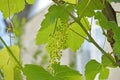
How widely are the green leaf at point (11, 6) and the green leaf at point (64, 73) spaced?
5.3 inches

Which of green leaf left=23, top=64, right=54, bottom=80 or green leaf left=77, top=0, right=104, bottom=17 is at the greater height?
green leaf left=77, top=0, right=104, bottom=17

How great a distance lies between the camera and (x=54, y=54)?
42 centimetres

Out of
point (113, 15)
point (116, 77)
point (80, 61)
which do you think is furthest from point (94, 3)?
point (80, 61)

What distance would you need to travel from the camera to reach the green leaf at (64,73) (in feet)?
1.35

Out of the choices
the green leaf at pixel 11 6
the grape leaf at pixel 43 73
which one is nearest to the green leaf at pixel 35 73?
the grape leaf at pixel 43 73

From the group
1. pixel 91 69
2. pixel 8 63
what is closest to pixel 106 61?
pixel 91 69

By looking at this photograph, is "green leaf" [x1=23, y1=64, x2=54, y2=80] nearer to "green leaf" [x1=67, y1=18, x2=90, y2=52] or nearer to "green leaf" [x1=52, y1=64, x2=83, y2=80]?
"green leaf" [x1=52, y1=64, x2=83, y2=80]

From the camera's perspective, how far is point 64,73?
0.42 meters

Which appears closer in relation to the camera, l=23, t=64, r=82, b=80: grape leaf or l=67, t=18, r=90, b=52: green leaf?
l=23, t=64, r=82, b=80: grape leaf

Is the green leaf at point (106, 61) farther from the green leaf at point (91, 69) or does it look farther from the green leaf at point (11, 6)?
the green leaf at point (11, 6)

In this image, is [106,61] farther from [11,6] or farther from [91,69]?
[11,6]

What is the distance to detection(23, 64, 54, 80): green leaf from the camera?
0.41 m

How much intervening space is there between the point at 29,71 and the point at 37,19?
2115 millimetres

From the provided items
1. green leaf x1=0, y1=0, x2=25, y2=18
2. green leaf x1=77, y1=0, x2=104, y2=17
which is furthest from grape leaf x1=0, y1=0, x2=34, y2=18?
green leaf x1=77, y1=0, x2=104, y2=17
